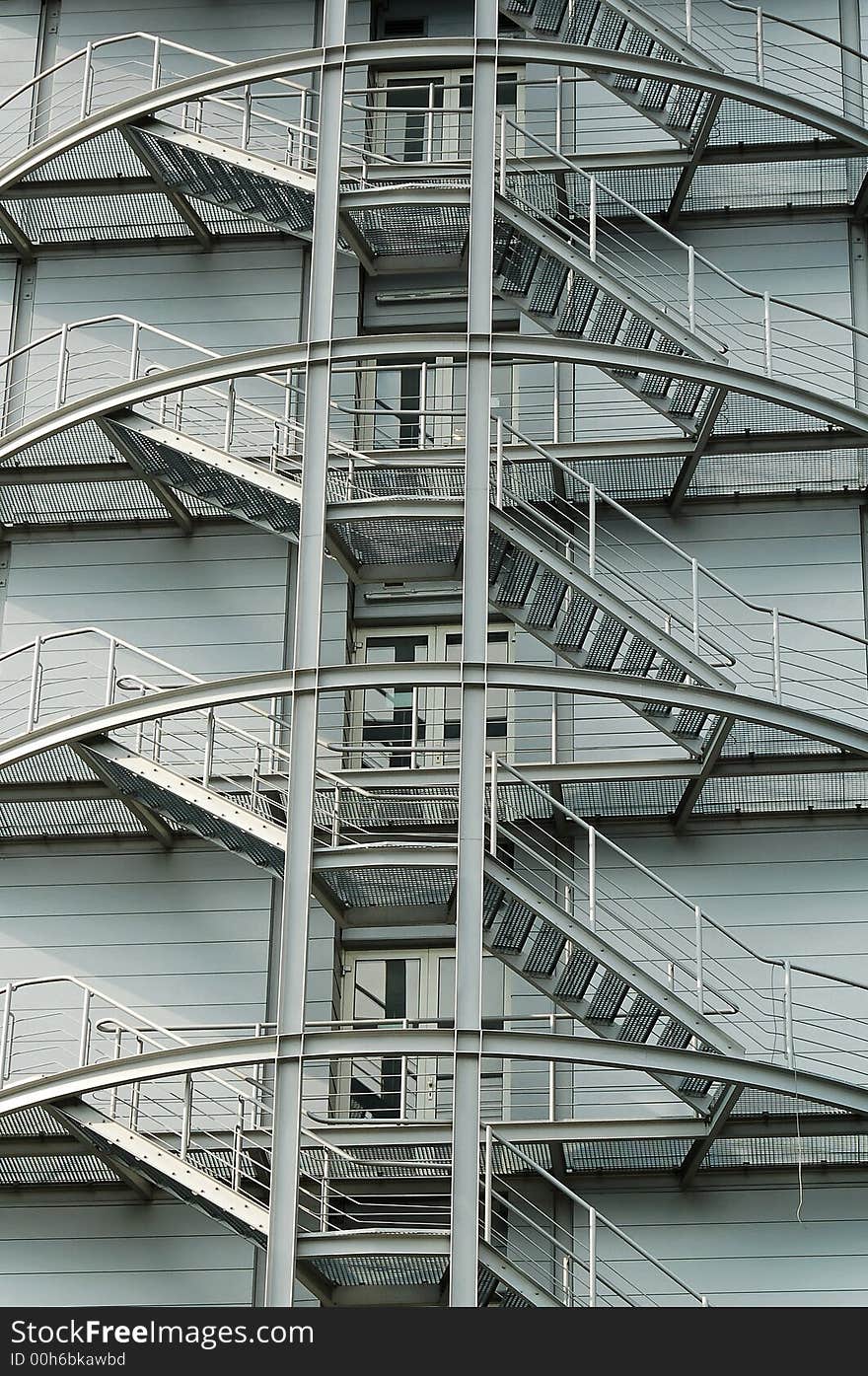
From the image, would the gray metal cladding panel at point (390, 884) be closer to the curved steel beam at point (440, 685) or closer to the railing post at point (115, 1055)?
the curved steel beam at point (440, 685)

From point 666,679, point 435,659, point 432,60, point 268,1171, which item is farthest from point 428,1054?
point 432,60

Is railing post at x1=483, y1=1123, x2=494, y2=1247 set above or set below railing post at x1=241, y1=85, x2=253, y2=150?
below

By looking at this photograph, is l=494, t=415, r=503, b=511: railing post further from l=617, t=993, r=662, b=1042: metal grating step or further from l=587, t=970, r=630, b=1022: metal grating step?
l=617, t=993, r=662, b=1042: metal grating step

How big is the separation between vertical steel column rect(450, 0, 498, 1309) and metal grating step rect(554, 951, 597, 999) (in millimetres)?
1410

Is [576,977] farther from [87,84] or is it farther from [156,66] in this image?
[87,84]

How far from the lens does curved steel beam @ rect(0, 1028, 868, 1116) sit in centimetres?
2008

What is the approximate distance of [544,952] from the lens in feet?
71.2

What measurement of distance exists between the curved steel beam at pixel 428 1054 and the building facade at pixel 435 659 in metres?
0.05

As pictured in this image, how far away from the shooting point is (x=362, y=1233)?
2017 centimetres

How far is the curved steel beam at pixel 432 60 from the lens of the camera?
23594mm

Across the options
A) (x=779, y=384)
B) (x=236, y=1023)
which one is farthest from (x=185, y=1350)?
(x=779, y=384)

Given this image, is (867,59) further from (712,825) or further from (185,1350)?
(185,1350)

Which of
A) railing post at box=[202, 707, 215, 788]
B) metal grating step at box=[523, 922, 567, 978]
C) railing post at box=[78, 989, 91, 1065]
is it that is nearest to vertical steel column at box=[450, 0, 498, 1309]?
metal grating step at box=[523, 922, 567, 978]

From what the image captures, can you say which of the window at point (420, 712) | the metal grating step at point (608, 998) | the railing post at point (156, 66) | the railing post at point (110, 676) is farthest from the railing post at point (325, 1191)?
the railing post at point (156, 66)
